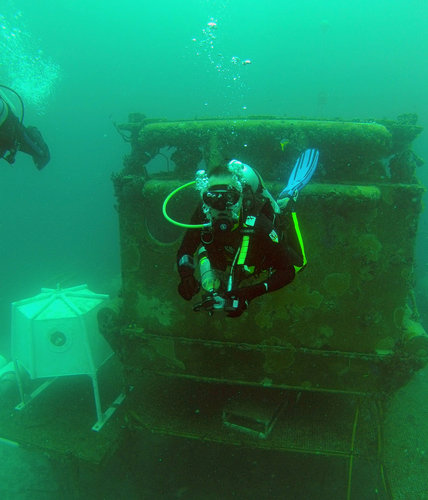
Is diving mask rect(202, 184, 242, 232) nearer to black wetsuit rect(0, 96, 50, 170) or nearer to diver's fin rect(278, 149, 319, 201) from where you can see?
diver's fin rect(278, 149, 319, 201)

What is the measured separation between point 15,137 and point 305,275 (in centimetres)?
371

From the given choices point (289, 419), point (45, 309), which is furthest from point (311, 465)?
point (45, 309)

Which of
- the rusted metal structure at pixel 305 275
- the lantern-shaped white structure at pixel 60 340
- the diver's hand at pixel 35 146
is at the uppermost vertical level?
the diver's hand at pixel 35 146

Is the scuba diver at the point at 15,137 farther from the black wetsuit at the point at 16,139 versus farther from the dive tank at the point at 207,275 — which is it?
the dive tank at the point at 207,275

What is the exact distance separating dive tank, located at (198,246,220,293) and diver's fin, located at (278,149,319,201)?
883mm

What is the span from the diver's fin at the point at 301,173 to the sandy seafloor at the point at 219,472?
2515 millimetres

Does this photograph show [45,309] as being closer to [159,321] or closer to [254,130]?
[159,321]

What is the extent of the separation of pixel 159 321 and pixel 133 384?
1026 mm

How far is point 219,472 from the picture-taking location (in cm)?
416

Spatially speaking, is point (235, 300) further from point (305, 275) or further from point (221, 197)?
point (305, 275)

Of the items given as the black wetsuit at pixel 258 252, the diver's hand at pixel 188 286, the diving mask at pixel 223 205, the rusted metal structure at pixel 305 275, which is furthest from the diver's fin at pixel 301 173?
the diver's hand at pixel 188 286

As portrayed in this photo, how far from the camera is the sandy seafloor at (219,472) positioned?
12.3 ft

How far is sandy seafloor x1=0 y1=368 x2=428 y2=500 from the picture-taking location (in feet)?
12.3

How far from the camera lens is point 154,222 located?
356 cm
